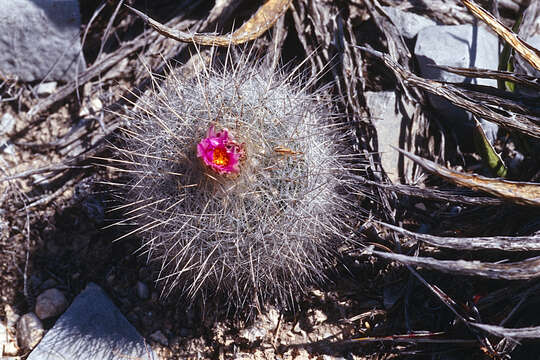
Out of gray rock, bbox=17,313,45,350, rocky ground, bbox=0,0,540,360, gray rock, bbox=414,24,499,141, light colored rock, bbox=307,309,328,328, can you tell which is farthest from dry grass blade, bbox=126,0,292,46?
gray rock, bbox=17,313,45,350

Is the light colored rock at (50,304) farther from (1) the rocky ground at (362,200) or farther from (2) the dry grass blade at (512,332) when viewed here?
(2) the dry grass blade at (512,332)

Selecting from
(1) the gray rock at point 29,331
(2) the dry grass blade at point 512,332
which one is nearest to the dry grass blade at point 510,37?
(2) the dry grass blade at point 512,332

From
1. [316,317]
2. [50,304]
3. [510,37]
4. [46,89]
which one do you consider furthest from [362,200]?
[46,89]

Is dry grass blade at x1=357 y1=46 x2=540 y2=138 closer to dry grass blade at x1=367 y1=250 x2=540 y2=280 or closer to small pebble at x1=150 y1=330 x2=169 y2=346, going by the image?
dry grass blade at x1=367 y1=250 x2=540 y2=280

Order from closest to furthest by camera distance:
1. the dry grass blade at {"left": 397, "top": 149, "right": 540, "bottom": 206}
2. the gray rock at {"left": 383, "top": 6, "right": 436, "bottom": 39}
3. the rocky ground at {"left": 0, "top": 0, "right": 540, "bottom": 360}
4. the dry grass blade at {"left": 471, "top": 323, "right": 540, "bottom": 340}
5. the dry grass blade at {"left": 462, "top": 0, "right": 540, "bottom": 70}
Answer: the dry grass blade at {"left": 471, "top": 323, "right": 540, "bottom": 340} < the dry grass blade at {"left": 397, "top": 149, "right": 540, "bottom": 206} < the dry grass blade at {"left": 462, "top": 0, "right": 540, "bottom": 70} < the rocky ground at {"left": 0, "top": 0, "right": 540, "bottom": 360} < the gray rock at {"left": 383, "top": 6, "right": 436, "bottom": 39}

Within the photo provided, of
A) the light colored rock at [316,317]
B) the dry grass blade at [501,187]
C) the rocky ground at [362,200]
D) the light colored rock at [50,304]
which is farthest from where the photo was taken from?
the light colored rock at [50,304]

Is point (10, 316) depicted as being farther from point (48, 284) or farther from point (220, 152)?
point (220, 152)
